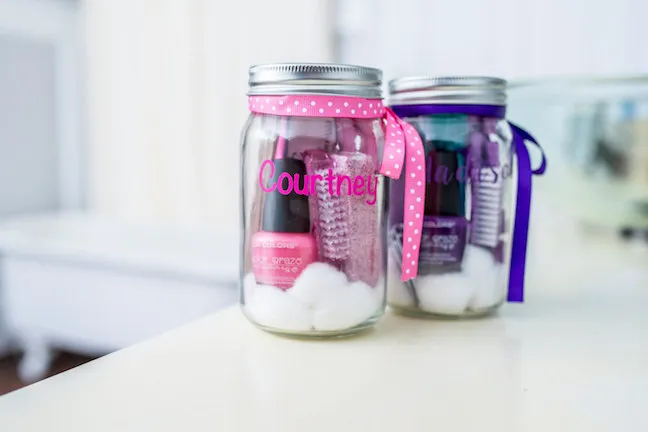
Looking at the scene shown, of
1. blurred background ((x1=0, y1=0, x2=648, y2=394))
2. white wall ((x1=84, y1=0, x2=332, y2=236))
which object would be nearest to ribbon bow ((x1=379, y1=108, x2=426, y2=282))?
blurred background ((x1=0, y1=0, x2=648, y2=394))

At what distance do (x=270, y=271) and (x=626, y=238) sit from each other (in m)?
0.99

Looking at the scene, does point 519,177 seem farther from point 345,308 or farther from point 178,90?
point 178,90

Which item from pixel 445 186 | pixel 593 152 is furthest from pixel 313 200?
pixel 593 152

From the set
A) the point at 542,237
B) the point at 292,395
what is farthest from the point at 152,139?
the point at 292,395

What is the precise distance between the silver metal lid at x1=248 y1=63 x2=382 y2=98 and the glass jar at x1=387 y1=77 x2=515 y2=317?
97mm

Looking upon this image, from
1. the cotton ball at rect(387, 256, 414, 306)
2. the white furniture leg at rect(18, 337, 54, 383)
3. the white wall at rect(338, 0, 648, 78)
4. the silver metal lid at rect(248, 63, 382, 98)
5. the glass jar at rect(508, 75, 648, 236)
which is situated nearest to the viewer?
the silver metal lid at rect(248, 63, 382, 98)

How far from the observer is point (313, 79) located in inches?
20.0

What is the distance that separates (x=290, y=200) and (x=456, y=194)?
0.55 ft

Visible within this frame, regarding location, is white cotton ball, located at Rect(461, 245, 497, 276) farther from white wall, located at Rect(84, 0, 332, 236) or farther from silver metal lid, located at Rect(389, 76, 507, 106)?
white wall, located at Rect(84, 0, 332, 236)

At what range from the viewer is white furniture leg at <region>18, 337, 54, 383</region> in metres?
1.76

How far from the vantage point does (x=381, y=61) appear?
6.58ft

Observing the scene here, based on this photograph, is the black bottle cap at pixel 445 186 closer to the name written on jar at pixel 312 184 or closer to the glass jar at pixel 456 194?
the glass jar at pixel 456 194

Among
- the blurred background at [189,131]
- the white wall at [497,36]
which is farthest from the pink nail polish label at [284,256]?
the white wall at [497,36]

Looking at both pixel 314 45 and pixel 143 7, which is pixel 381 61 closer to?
pixel 314 45
